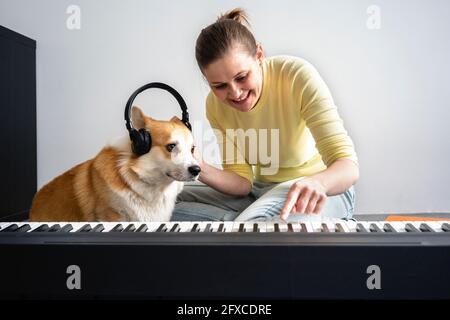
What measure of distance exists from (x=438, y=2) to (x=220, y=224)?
2.99ft

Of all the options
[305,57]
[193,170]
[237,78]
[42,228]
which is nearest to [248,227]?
[42,228]

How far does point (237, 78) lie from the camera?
3.65ft

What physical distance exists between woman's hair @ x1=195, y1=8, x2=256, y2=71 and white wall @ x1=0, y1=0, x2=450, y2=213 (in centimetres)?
14

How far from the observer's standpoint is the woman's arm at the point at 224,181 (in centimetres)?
121

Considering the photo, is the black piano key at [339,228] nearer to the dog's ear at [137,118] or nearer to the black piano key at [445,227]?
the black piano key at [445,227]

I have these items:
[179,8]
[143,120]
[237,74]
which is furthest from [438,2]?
[143,120]

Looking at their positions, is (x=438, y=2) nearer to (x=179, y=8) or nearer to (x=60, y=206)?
(x=179, y=8)

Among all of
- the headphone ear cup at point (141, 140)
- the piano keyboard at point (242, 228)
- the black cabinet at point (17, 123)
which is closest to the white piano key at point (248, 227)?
the piano keyboard at point (242, 228)

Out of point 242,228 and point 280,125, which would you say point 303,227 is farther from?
point 280,125

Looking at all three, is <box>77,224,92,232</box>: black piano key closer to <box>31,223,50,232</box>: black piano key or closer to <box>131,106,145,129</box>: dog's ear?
<box>31,223,50,232</box>: black piano key

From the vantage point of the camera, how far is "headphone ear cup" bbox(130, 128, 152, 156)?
1.08 m

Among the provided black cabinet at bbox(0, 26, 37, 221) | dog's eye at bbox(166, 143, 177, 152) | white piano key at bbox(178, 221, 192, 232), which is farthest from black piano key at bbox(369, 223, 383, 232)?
black cabinet at bbox(0, 26, 37, 221)

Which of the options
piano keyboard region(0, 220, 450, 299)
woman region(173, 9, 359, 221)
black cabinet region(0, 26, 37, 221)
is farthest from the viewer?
black cabinet region(0, 26, 37, 221)

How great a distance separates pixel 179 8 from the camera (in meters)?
1.22
